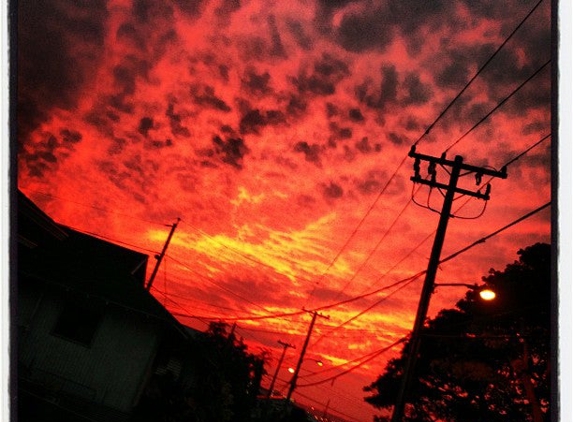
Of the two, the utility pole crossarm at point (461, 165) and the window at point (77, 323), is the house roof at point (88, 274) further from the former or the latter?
the utility pole crossarm at point (461, 165)

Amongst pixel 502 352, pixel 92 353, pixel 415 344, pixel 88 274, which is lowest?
pixel 92 353

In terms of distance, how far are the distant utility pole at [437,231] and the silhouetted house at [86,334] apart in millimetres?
10429

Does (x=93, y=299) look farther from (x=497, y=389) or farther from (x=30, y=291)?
(x=497, y=389)

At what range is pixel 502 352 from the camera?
20047 mm

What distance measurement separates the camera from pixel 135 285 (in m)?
19.9

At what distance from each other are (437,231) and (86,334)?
14192 millimetres

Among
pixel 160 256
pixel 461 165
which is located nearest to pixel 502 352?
pixel 461 165

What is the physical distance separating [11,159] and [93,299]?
60.1 ft

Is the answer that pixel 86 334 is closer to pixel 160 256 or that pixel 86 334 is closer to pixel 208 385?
pixel 208 385

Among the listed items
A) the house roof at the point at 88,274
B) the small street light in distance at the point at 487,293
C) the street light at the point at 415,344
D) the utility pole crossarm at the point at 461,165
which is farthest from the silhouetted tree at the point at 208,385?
the utility pole crossarm at the point at 461,165

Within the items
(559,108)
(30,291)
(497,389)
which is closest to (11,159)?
(559,108)

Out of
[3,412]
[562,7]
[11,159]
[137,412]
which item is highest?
[562,7]

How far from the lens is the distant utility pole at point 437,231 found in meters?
11.5

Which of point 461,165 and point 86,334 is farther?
point 86,334
